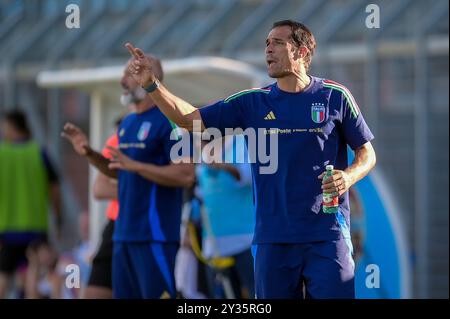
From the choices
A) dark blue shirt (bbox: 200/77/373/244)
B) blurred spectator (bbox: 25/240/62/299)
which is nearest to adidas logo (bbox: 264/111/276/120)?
dark blue shirt (bbox: 200/77/373/244)

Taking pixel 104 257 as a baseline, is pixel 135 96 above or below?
above

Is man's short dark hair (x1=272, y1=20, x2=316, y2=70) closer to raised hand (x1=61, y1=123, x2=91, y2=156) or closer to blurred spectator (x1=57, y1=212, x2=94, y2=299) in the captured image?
raised hand (x1=61, y1=123, x2=91, y2=156)

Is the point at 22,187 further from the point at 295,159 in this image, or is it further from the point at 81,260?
the point at 295,159

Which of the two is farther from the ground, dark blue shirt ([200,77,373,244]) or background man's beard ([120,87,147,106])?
background man's beard ([120,87,147,106])

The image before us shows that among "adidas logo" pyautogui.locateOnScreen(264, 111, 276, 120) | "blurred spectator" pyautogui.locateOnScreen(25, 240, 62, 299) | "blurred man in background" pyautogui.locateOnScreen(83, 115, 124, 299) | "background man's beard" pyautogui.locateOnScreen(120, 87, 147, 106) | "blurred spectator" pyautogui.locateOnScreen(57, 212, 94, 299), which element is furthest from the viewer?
"blurred spectator" pyautogui.locateOnScreen(57, 212, 94, 299)

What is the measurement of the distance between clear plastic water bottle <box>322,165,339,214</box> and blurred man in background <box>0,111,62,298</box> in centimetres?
518

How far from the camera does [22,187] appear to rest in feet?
35.1

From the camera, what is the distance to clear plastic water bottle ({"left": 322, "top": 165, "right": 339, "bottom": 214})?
563 cm

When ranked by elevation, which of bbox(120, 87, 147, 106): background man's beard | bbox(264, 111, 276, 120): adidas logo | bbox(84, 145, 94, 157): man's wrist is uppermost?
bbox(120, 87, 147, 106): background man's beard

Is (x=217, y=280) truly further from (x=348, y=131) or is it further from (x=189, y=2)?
(x=348, y=131)

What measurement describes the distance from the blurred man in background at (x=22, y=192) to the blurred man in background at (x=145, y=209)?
3321mm

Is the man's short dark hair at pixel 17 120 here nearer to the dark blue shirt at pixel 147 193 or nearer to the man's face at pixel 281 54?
the dark blue shirt at pixel 147 193

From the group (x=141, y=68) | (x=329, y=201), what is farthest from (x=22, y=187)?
(x=329, y=201)

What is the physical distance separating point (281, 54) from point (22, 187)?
17.2 feet
